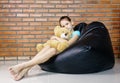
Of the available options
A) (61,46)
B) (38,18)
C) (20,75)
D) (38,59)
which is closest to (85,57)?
(61,46)

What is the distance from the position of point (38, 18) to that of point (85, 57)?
4.85 ft

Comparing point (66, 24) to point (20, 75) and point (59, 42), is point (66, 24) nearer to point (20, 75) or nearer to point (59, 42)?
point (59, 42)

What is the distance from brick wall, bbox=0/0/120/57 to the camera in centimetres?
434

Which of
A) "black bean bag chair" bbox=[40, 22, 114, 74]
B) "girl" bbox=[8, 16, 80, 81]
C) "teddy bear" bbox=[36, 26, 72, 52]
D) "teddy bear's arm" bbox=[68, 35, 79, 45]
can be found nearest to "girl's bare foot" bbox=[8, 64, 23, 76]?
"girl" bbox=[8, 16, 80, 81]

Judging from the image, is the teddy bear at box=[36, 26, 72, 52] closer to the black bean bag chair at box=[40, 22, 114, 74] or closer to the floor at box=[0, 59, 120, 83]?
the black bean bag chair at box=[40, 22, 114, 74]

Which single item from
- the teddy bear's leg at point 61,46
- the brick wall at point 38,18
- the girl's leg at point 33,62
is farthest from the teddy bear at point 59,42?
the brick wall at point 38,18

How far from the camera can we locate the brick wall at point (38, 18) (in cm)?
434

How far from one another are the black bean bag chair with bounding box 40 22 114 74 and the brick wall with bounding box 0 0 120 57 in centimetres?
103

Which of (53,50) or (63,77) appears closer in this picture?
(63,77)

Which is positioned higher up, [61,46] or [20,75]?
[61,46]

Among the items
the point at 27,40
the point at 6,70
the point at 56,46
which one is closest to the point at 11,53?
the point at 27,40

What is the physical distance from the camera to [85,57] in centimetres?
319

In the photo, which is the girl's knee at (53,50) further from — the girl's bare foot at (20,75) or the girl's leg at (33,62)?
the girl's bare foot at (20,75)

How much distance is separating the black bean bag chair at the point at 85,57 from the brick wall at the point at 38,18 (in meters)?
1.03
